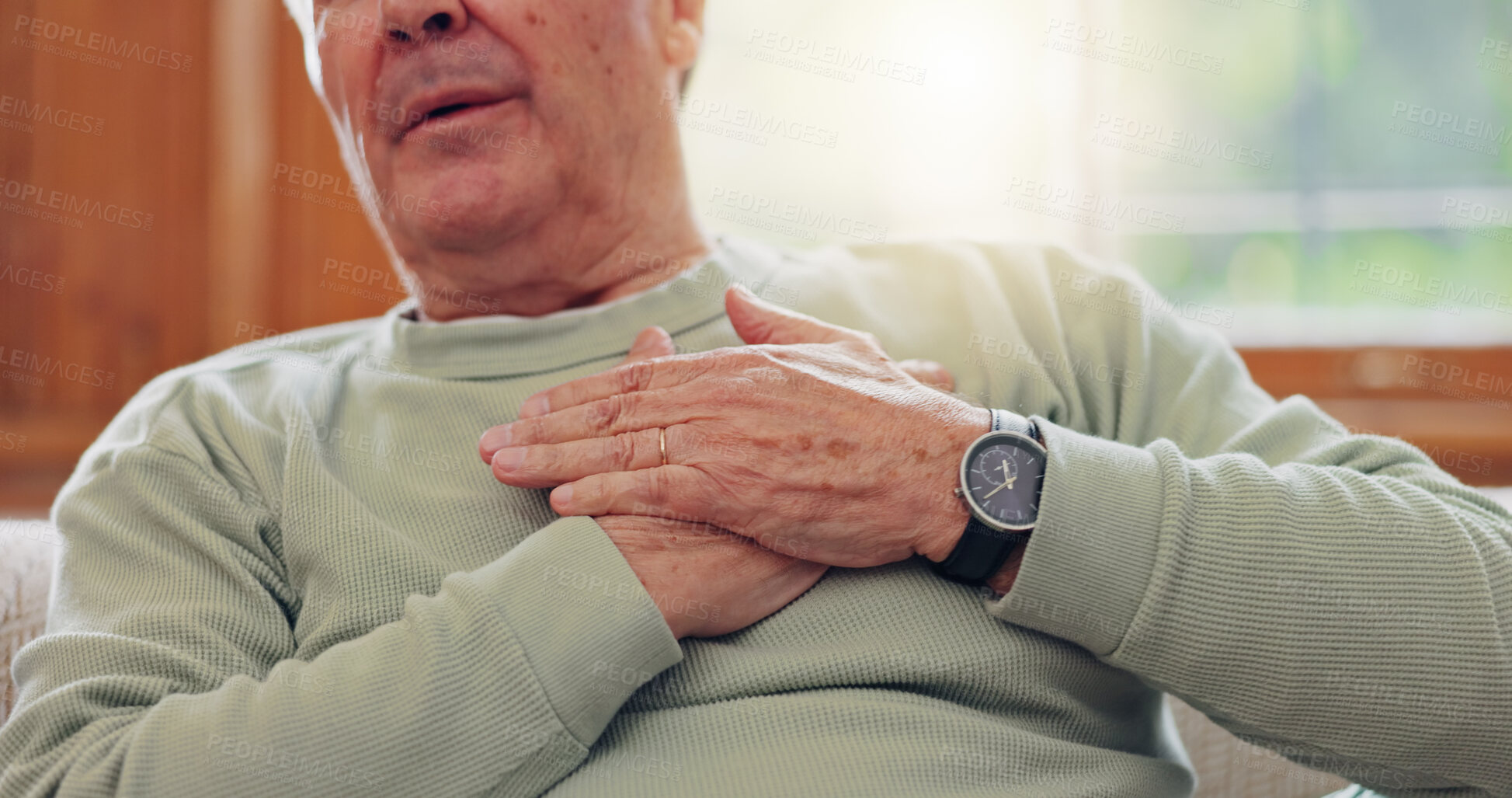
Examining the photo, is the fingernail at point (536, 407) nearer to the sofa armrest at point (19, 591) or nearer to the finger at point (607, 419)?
the finger at point (607, 419)

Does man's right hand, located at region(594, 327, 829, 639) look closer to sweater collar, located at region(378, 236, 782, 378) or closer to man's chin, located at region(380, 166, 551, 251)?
sweater collar, located at region(378, 236, 782, 378)

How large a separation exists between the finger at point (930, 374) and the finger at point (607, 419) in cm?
21

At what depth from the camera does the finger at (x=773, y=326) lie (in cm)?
98

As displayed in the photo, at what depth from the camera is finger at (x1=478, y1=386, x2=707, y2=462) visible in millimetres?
880

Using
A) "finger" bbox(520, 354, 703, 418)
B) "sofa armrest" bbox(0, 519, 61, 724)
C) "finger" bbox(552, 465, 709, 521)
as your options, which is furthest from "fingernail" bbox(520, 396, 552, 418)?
"sofa armrest" bbox(0, 519, 61, 724)

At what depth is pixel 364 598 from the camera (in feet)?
2.88

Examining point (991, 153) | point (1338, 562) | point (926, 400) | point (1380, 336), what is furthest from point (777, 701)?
point (1380, 336)

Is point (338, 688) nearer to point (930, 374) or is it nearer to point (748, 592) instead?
point (748, 592)

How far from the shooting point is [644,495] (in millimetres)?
844

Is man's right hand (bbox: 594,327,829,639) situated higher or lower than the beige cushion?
higher

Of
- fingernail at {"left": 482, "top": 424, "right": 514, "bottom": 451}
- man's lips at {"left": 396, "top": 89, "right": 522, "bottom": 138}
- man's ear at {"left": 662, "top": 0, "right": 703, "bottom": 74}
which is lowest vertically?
fingernail at {"left": 482, "top": 424, "right": 514, "bottom": 451}

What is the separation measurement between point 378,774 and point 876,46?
6.56ft

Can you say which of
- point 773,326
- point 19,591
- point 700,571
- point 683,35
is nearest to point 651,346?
point 773,326

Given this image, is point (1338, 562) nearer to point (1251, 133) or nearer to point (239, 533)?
point (239, 533)
